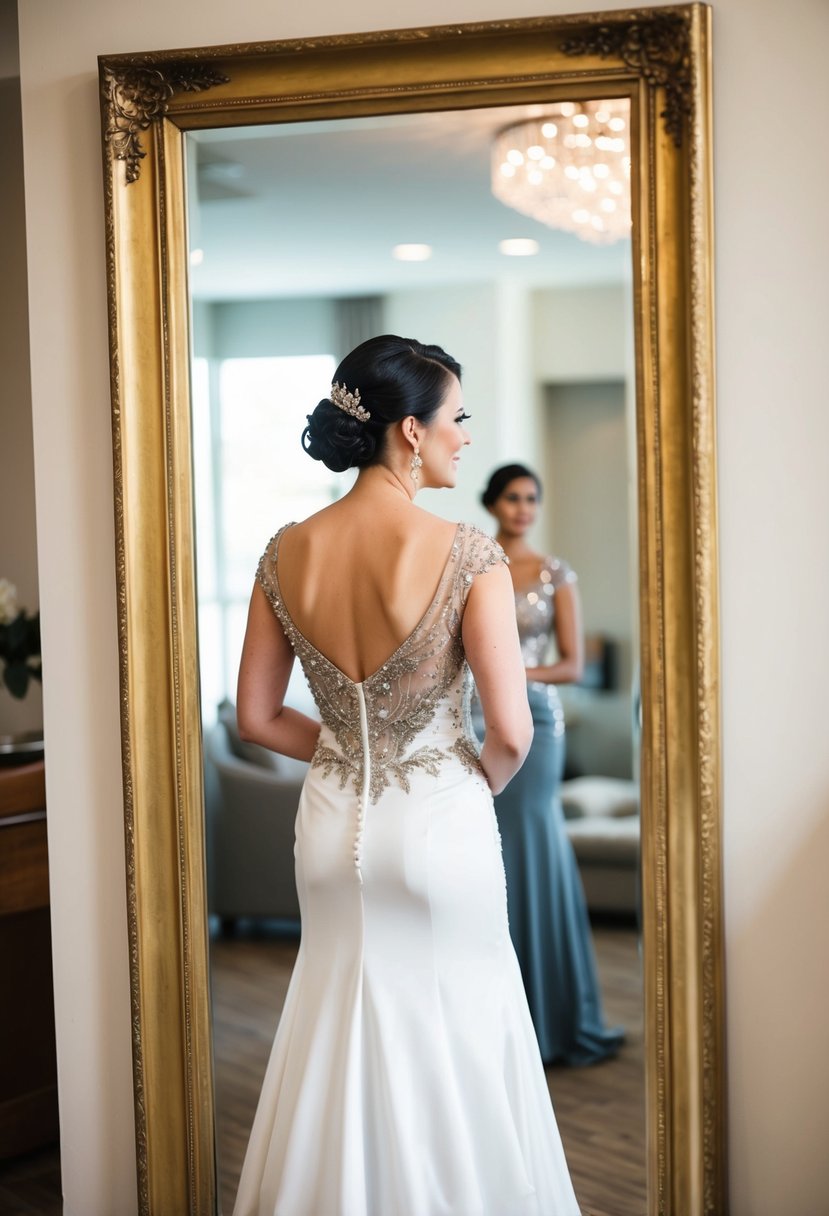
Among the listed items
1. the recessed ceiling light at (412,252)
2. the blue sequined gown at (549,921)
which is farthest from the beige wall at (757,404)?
the recessed ceiling light at (412,252)

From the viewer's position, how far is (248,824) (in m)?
2.32

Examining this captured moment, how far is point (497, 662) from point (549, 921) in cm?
68

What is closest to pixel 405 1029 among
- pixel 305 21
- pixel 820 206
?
pixel 820 206

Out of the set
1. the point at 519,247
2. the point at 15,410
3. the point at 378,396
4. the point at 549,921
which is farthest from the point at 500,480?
the point at 15,410

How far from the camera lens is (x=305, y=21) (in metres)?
2.22

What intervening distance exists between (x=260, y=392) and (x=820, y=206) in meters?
1.04

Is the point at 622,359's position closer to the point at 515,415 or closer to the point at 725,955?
the point at 515,415

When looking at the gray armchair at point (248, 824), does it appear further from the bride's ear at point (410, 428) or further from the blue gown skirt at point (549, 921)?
the bride's ear at point (410, 428)

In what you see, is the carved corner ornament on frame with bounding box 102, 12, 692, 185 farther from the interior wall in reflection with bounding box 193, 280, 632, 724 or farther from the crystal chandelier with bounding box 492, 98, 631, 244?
the interior wall in reflection with bounding box 193, 280, 632, 724

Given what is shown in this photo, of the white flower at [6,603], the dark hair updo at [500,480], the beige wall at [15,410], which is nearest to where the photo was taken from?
the white flower at [6,603]

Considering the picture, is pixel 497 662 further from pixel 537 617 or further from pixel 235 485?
pixel 537 617

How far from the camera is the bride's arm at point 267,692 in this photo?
7.18ft

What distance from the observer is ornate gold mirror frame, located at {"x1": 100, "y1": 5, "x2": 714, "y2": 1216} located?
6.72 ft

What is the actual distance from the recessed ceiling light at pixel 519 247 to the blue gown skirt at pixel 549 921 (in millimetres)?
1179
